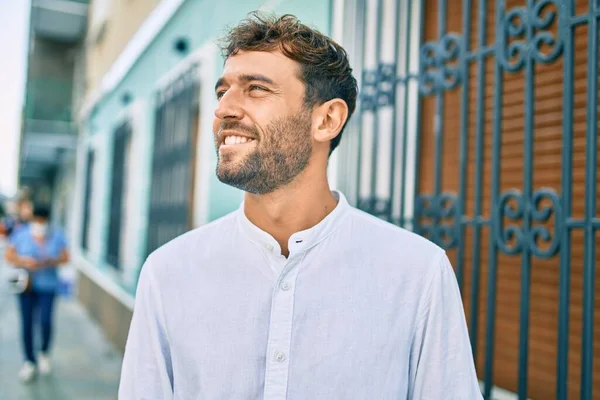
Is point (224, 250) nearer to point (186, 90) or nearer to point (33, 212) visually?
point (186, 90)

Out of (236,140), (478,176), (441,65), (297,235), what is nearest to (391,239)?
(297,235)

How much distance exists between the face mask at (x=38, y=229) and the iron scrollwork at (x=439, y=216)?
4470mm

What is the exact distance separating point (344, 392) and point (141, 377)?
484mm

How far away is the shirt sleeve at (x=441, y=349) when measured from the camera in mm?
1389

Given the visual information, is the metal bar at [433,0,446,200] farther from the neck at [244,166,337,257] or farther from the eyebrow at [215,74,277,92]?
the eyebrow at [215,74,277,92]

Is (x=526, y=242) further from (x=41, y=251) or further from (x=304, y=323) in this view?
(x=41, y=251)

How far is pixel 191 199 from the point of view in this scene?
552cm

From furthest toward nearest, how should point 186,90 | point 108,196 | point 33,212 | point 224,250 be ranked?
point 108,196, point 33,212, point 186,90, point 224,250

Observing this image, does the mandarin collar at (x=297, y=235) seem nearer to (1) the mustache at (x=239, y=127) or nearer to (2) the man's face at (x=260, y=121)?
(2) the man's face at (x=260, y=121)

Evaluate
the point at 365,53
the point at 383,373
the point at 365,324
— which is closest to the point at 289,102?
the point at 365,324

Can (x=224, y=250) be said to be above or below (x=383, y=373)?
above

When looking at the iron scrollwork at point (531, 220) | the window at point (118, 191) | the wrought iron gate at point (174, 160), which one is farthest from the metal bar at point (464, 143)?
the window at point (118, 191)

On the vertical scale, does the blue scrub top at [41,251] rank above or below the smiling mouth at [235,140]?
A: below

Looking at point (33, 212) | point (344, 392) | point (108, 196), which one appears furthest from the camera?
point (108, 196)
